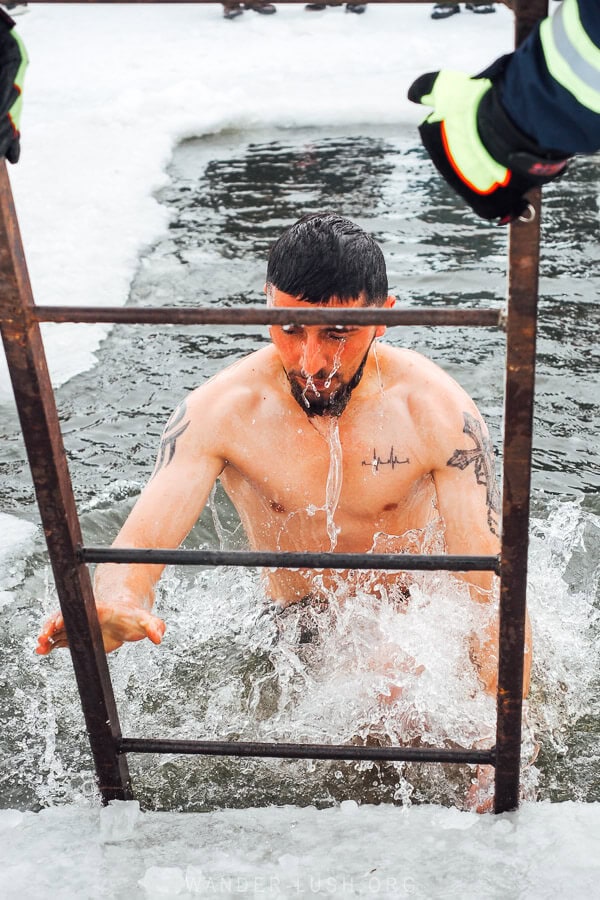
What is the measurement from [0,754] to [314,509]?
971 mm

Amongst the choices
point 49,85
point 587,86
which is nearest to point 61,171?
point 49,85

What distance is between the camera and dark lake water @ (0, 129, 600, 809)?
2502mm

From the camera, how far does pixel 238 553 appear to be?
5.03 feet

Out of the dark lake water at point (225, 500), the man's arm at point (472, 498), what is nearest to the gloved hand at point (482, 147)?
the man's arm at point (472, 498)

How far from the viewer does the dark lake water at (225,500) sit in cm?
250

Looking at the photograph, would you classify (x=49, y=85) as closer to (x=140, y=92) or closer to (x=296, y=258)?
(x=140, y=92)

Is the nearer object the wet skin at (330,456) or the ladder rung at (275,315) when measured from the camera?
the ladder rung at (275,315)

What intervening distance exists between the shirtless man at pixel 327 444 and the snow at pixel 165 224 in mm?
617

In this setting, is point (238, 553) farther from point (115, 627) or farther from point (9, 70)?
point (9, 70)

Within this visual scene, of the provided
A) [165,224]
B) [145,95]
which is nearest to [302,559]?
[165,224]

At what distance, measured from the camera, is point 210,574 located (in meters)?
3.54

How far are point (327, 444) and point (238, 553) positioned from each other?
3.21ft

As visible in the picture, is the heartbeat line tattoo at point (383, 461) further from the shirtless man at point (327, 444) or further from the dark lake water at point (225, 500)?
the dark lake water at point (225, 500)

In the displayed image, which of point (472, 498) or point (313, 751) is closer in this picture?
point (313, 751)
